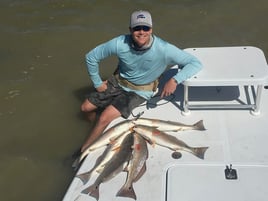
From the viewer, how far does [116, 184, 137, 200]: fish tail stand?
12.9ft

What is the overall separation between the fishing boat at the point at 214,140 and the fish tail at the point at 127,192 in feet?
0.13

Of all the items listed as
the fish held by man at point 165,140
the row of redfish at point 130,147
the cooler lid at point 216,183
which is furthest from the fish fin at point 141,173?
the fish held by man at point 165,140

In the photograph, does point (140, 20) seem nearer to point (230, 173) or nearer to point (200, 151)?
point (200, 151)

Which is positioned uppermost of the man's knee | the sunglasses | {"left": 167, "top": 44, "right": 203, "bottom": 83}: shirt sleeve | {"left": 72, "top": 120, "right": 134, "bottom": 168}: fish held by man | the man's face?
the sunglasses

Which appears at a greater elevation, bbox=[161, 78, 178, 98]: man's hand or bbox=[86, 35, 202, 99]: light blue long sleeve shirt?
bbox=[86, 35, 202, 99]: light blue long sleeve shirt

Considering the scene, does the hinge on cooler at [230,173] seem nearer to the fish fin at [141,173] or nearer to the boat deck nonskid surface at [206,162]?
the boat deck nonskid surface at [206,162]

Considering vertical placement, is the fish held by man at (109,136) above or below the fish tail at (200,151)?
above

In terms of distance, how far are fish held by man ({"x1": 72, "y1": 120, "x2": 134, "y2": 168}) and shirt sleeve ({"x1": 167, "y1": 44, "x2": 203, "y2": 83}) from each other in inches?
27.3

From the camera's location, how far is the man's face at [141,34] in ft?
14.4

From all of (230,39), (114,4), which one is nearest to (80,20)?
(114,4)

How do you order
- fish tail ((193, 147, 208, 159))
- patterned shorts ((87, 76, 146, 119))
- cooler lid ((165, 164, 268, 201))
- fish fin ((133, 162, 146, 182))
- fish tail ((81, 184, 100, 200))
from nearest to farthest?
cooler lid ((165, 164, 268, 201)) → fish tail ((81, 184, 100, 200)) → fish fin ((133, 162, 146, 182)) → fish tail ((193, 147, 208, 159)) → patterned shorts ((87, 76, 146, 119))

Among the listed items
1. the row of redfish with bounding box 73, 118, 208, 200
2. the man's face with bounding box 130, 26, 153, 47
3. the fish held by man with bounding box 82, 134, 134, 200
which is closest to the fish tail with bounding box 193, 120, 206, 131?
the row of redfish with bounding box 73, 118, 208, 200

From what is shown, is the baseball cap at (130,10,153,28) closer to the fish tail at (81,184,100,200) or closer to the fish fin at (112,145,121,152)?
the fish fin at (112,145,121,152)

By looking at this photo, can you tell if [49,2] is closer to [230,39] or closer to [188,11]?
[188,11]
